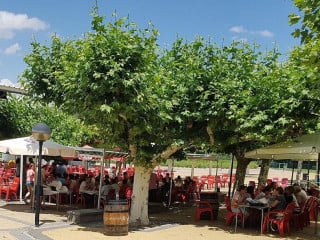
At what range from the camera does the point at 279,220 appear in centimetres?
1134

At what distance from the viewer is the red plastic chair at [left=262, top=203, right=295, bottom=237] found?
444 inches

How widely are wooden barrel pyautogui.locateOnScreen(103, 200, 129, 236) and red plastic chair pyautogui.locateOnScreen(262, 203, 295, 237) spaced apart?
3674 mm

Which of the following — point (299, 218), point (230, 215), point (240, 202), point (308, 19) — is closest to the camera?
point (308, 19)

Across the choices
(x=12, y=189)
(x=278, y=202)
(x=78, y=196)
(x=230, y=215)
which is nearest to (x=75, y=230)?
(x=230, y=215)

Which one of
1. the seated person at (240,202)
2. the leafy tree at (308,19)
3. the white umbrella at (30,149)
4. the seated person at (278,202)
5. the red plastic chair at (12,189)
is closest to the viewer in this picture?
the leafy tree at (308,19)

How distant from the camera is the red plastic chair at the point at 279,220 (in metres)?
11.3

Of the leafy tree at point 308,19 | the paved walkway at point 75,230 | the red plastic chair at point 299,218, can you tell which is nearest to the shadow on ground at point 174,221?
the paved walkway at point 75,230

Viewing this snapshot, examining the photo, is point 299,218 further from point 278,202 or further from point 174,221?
point 174,221

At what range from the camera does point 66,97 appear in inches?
436

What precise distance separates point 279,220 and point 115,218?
4.13 m

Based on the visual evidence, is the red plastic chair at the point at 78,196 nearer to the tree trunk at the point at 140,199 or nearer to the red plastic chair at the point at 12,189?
the red plastic chair at the point at 12,189

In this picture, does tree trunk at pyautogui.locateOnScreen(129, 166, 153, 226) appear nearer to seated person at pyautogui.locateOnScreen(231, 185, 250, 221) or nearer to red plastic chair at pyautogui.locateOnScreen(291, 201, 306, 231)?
seated person at pyautogui.locateOnScreen(231, 185, 250, 221)

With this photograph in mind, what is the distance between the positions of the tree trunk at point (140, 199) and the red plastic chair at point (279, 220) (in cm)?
321

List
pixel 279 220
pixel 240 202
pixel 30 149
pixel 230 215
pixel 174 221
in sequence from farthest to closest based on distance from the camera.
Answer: pixel 30 149, pixel 174 221, pixel 230 215, pixel 240 202, pixel 279 220
